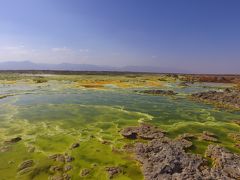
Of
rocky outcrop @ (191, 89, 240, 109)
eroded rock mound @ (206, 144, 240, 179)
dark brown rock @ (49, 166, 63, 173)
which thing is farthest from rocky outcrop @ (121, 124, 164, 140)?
rocky outcrop @ (191, 89, 240, 109)

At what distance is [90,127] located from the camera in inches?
1228

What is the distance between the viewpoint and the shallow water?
20062 mm

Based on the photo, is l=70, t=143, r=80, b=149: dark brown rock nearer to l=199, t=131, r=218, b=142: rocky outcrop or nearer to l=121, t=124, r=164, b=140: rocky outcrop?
l=121, t=124, r=164, b=140: rocky outcrop

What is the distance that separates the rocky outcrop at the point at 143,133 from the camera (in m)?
26.9

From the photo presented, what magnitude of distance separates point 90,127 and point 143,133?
25.7 feet

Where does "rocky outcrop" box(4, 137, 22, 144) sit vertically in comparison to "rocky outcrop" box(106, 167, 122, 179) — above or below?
above

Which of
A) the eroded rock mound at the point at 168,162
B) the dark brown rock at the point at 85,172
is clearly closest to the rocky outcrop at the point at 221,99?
the eroded rock mound at the point at 168,162

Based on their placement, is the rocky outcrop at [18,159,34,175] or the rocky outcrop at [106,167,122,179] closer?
the rocky outcrop at [106,167,122,179]

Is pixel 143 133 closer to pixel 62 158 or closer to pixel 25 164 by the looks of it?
pixel 62 158

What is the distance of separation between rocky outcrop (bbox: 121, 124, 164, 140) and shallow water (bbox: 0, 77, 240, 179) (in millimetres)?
1171

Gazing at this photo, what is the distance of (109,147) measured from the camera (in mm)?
24141

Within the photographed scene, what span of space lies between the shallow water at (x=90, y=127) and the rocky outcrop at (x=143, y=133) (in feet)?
3.84

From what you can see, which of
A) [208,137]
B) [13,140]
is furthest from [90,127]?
[208,137]

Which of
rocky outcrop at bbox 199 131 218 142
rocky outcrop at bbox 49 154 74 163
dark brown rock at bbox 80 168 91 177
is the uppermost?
rocky outcrop at bbox 199 131 218 142
